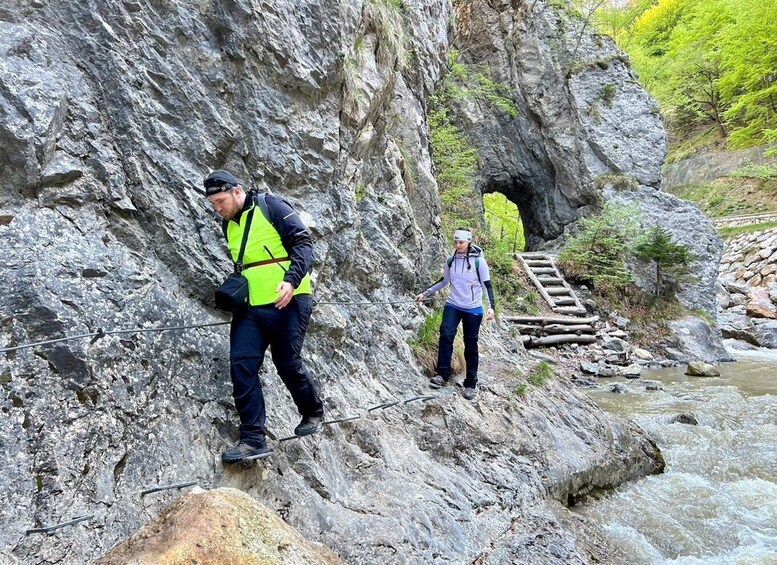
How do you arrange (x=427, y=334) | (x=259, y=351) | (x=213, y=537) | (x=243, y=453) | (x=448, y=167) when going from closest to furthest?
(x=213, y=537)
(x=243, y=453)
(x=259, y=351)
(x=427, y=334)
(x=448, y=167)

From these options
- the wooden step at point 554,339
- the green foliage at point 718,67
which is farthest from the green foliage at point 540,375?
the green foliage at point 718,67

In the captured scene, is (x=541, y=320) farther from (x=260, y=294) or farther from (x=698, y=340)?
(x=260, y=294)

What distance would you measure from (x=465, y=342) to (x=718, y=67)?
109 feet

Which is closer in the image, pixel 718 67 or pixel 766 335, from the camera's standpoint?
pixel 766 335

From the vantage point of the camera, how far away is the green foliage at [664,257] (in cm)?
1363

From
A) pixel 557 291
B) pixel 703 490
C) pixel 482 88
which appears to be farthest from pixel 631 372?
pixel 482 88

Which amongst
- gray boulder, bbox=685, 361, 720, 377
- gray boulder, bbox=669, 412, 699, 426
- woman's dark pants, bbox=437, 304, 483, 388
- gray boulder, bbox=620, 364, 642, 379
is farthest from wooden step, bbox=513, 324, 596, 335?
woman's dark pants, bbox=437, 304, 483, 388

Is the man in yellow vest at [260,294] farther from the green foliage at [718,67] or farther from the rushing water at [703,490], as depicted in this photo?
the green foliage at [718,67]

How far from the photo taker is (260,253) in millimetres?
3184

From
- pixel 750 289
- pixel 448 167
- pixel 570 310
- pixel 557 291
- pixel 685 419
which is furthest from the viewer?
pixel 750 289

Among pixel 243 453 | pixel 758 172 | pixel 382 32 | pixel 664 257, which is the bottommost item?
pixel 243 453

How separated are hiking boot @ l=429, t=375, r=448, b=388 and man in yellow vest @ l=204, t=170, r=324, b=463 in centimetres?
236

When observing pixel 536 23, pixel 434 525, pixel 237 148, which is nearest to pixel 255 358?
pixel 434 525

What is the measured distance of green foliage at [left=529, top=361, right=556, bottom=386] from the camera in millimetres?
6230
